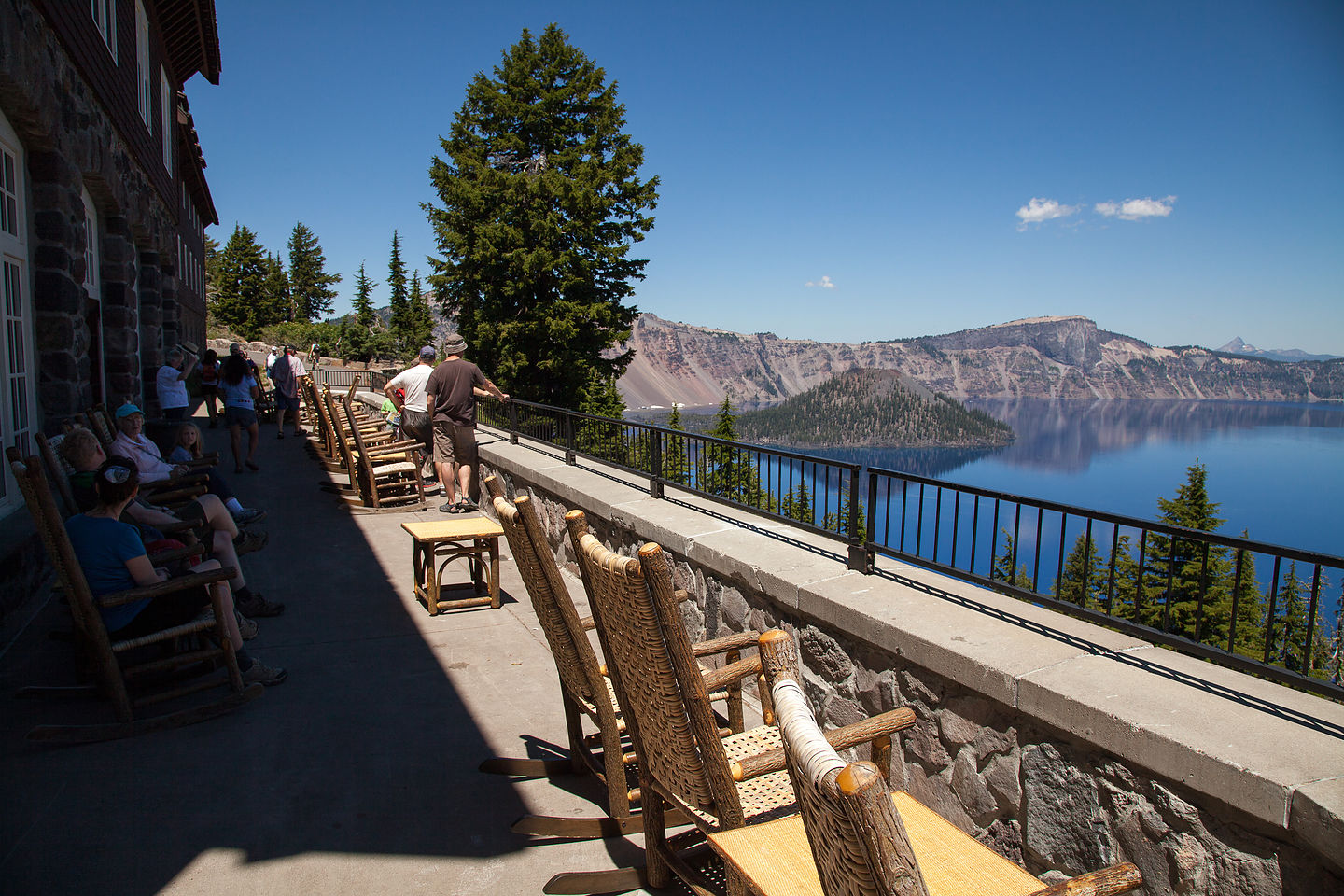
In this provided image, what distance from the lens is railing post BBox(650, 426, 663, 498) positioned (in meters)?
5.78

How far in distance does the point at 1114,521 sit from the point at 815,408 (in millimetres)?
161397

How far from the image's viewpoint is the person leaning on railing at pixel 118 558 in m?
3.50

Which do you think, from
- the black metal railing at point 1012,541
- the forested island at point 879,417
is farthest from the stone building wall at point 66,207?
the forested island at point 879,417

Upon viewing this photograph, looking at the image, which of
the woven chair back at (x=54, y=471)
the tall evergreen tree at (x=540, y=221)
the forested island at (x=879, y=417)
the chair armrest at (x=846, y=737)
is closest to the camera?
the chair armrest at (x=846, y=737)

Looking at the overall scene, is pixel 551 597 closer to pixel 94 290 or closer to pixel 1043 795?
pixel 1043 795

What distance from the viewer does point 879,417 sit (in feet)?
538

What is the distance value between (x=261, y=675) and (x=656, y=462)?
9.73 feet

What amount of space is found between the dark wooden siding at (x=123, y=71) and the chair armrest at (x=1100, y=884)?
7949 mm

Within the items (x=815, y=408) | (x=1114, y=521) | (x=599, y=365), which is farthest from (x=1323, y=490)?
(x=1114, y=521)

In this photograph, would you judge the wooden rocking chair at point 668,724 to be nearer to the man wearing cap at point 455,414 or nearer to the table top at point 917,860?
the table top at point 917,860

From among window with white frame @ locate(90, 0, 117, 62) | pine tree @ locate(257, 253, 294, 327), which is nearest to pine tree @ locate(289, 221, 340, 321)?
pine tree @ locate(257, 253, 294, 327)

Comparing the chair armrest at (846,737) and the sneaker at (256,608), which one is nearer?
the chair armrest at (846,737)

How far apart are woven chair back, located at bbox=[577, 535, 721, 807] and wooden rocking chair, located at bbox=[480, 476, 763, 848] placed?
0.92 ft

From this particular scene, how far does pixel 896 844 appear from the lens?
0.96 m
